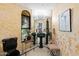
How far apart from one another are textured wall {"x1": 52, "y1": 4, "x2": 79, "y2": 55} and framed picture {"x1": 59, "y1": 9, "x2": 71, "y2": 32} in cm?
4

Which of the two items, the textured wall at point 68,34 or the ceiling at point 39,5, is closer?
the textured wall at point 68,34

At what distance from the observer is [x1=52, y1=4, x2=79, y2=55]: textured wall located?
1679mm

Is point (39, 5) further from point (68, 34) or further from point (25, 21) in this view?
point (68, 34)

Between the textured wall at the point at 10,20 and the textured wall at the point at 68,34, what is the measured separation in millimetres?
483

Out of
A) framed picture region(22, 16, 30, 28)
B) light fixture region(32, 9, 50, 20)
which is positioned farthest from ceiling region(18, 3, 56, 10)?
framed picture region(22, 16, 30, 28)

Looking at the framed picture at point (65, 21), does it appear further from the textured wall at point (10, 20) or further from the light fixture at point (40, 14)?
the textured wall at point (10, 20)

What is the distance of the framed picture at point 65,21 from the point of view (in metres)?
1.76

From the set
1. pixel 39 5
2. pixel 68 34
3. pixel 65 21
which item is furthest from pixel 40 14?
pixel 68 34

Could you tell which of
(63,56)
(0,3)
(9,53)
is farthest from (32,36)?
(0,3)

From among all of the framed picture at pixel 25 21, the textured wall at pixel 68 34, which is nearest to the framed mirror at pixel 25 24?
the framed picture at pixel 25 21

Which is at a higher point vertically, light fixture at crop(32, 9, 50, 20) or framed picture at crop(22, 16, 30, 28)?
light fixture at crop(32, 9, 50, 20)

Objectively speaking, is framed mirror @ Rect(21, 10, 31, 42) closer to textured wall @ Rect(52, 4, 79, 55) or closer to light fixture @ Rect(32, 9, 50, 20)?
light fixture @ Rect(32, 9, 50, 20)

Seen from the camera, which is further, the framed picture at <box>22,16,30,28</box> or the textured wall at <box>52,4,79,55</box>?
the framed picture at <box>22,16,30,28</box>

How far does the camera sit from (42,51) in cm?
186
